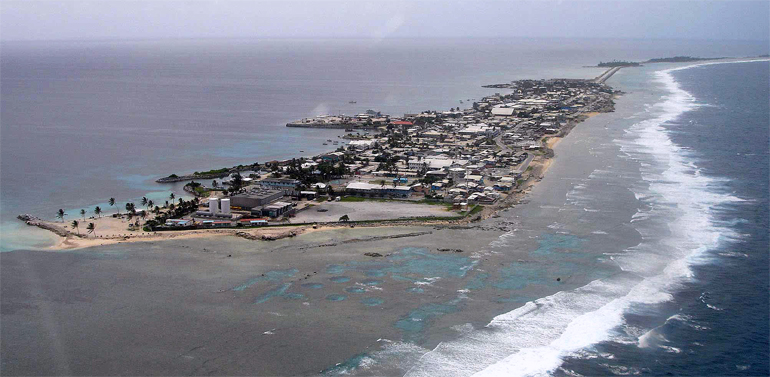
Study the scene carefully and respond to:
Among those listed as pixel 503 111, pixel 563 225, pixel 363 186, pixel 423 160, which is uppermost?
pixel 503 111

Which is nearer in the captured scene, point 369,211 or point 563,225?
point 563,225

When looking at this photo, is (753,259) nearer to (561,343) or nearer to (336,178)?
(561,343)

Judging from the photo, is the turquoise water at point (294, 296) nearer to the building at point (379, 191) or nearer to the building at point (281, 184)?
the building at point (379, 191)

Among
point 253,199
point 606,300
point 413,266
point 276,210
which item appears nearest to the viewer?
point 606,300

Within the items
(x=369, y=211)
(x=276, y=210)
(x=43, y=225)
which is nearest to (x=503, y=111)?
(x=369, y=211)

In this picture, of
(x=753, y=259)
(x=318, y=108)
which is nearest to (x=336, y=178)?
(x=753, y=259)

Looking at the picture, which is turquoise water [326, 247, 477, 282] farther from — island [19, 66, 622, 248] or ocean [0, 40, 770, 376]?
island [19, 66, 622, 248]

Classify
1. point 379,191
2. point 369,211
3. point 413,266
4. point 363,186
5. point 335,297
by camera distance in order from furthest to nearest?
point 363,186
point 379,191
point 369,211
point 413,266
point 335,297

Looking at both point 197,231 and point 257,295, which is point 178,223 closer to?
point 197,231
